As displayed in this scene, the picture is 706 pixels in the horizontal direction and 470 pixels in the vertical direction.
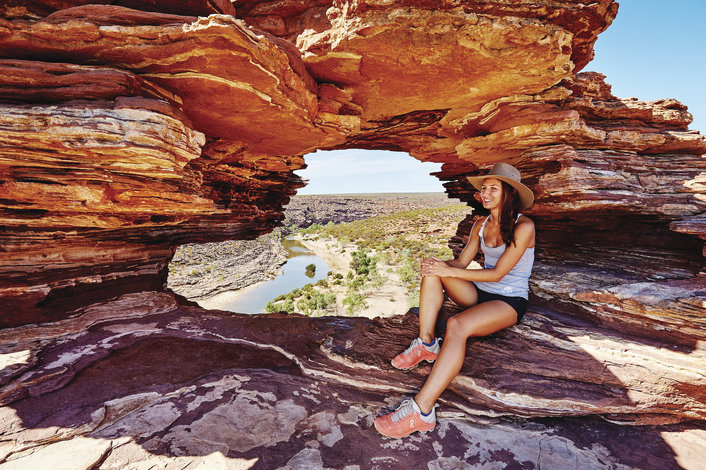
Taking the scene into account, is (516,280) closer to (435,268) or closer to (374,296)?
(435,268)

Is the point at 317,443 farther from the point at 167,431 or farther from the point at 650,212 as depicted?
the point at 650,212

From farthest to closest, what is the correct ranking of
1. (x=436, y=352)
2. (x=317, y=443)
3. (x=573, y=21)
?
(x=573, y=21) → (x=436, y=352) → (x=317, y=443)

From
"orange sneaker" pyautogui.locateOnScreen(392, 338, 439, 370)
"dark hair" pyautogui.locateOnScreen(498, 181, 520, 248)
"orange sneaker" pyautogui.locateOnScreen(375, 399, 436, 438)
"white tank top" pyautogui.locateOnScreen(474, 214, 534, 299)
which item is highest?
"dark hair" pyautogui.locateOnScreen(498, 181, 520, 248)

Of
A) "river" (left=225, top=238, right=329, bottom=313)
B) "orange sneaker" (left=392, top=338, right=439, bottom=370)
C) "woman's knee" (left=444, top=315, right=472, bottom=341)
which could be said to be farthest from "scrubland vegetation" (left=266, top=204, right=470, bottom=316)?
"woman's knee" (left=444, top=315, right=472, bottom=341)

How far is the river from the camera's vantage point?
1129 inches

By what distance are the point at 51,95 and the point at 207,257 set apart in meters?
38.8

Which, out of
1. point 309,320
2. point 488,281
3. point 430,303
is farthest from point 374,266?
point 488,281

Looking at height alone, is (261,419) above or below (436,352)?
below

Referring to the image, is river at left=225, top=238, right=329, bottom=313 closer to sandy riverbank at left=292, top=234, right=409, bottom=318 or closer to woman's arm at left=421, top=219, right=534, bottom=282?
sandy riverbank at left=292, top=234, right=409, bottom=318

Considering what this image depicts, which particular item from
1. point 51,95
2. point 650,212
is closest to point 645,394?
point 650,212

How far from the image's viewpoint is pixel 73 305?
6.27 m

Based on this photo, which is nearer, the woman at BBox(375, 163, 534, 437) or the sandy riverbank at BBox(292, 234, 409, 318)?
the woman at BBox(375, 163, 534, 437)

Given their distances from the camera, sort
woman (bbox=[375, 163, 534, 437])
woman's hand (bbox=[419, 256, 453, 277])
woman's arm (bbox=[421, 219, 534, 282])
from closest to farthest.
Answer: woman (bbox=[375, 163, 534, 437]) < woman's arm (bbox=[421, 219, 534, 282]) < woman's hand (bbox=[419, 256, 453, 277])

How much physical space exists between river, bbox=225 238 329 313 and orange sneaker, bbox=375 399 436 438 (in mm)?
26105
